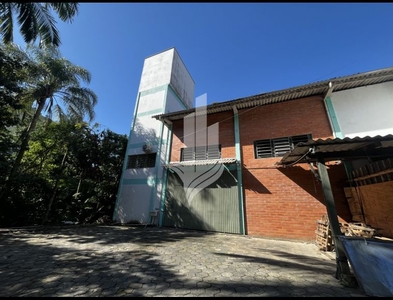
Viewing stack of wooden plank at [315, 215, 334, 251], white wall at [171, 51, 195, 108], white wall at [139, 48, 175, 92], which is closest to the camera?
stack of wooden plank at [315, 215, 334, 251]

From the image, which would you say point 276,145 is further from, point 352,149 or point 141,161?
point 141,161

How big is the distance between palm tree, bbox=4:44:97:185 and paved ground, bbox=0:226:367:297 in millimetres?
7754

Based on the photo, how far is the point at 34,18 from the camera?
688cm

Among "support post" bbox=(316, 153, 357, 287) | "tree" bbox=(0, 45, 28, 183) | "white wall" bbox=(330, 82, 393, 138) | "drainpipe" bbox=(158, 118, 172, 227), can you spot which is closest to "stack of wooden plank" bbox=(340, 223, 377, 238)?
"support post" bbox=(316, 153, 357, 287)

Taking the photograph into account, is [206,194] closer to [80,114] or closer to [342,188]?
[342,188]

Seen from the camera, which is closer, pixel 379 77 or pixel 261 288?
pixel 261 288

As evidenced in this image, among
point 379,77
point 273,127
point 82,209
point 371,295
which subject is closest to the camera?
point 371,295

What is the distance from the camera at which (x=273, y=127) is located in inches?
333

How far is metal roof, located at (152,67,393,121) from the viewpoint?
678 centimetres

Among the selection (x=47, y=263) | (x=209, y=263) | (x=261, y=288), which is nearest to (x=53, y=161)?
(x=47, y=263)

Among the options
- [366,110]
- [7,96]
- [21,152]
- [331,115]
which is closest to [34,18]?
[7,96]

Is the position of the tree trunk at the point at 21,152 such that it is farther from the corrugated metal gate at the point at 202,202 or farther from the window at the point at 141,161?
the corrugated metal gate at the point at 202,202

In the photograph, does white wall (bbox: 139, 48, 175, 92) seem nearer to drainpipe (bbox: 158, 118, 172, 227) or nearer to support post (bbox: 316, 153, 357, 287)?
drainpipe (bbox: 158, 118, 172, 227)

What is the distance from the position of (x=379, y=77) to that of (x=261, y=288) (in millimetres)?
9209
